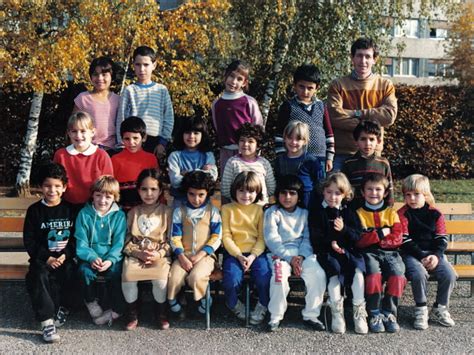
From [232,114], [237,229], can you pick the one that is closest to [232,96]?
[232,114]

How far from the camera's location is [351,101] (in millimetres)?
5543

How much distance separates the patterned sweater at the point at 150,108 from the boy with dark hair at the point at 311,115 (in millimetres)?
1149

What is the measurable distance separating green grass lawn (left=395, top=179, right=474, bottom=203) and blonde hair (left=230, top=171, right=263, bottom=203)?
26.2 feet

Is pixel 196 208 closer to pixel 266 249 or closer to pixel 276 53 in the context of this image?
pixel 266 249

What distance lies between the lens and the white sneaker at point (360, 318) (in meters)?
4.37

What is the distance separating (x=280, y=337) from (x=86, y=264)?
1.67 metres

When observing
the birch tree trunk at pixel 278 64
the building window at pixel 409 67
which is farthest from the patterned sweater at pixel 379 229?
the building window at pixel 409 67

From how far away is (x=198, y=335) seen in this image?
14.3 feet

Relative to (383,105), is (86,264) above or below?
below

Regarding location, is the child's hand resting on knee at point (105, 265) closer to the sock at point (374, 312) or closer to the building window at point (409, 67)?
the sock at point (374, 312)

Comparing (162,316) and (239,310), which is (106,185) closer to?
(162,316)

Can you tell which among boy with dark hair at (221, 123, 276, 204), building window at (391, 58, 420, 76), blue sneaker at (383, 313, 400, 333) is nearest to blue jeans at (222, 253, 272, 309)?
boy with dark hair at (221, 123, 276, 204)

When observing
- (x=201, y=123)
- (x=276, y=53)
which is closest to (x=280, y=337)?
(x=201, y=123)

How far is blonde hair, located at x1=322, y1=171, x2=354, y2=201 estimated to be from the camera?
186 inches
